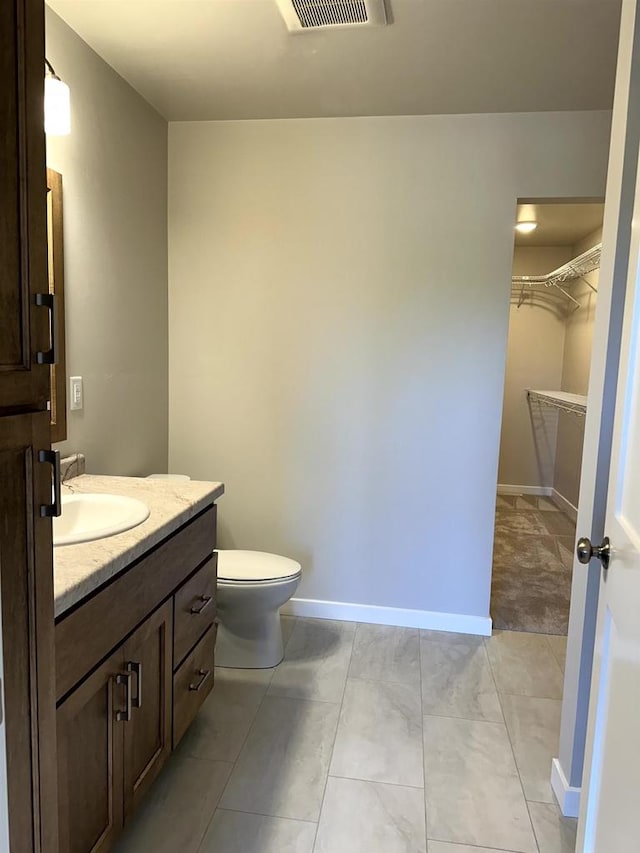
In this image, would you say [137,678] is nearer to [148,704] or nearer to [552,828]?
[148,704]

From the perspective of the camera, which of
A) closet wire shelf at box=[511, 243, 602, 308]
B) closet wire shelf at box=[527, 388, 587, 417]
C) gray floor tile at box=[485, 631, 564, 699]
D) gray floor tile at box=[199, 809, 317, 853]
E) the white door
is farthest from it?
closet wire shelf at box=[511, 243, 602, 308]

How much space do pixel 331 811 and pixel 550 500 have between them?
4.53m

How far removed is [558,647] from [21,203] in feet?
9.25

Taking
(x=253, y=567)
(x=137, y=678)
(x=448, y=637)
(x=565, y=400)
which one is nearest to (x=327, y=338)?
(x=253, y=567)

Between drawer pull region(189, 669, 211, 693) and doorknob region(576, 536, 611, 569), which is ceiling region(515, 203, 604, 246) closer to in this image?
doorknob region(576, 536, 611, 569)

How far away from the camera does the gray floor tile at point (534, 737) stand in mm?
1819

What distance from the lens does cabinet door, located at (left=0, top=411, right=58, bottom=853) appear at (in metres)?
0.74

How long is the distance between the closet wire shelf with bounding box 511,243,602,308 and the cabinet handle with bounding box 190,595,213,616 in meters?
3.31

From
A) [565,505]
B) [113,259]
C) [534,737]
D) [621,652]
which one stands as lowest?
[534,737]

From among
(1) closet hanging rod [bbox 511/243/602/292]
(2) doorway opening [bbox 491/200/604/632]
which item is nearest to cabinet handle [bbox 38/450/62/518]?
(2) doorway opening [bbox 491/200/604/632]

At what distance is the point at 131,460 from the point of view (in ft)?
8.34

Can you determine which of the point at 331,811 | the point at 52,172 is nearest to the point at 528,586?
the point at 331,811

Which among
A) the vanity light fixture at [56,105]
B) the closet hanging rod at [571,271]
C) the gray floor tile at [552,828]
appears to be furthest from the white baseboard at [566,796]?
the closet hanging rod at [571,271]

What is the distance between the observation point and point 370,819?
5.41 ft
